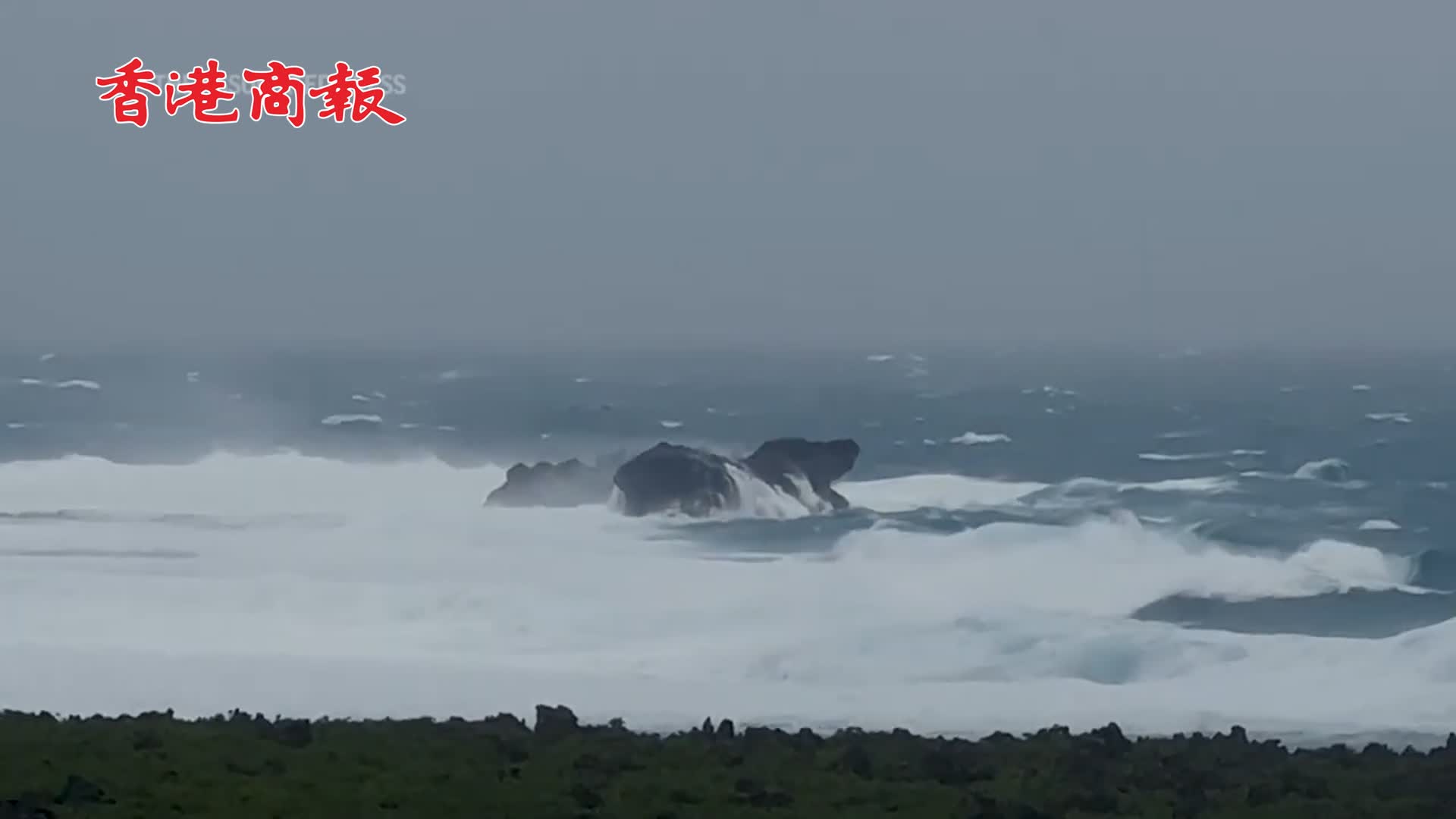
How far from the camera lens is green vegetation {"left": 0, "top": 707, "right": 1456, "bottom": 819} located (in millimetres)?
19109

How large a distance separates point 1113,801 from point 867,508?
1766 inches

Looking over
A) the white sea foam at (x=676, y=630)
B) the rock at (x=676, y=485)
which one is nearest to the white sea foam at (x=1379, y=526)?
the white sea foam at (x=676, y=630)

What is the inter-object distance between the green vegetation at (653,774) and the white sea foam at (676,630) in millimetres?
6760

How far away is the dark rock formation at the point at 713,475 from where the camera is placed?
5878 cm

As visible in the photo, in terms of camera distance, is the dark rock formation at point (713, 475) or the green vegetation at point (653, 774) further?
the dark rock formation at point (713, 475)

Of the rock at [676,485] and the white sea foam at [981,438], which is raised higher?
the white sea foam at [981,438]

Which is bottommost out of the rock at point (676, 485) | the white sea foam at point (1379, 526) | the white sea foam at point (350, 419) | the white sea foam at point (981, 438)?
the white sea foam at point (1379, 526)

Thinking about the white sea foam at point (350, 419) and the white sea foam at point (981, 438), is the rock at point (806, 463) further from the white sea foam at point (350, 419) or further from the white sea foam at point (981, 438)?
the white sea foam at point (350, 419)

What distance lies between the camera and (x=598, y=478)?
63.1 metres

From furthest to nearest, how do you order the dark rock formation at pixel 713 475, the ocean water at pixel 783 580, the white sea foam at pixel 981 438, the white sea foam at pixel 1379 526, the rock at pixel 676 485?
1. the white sea foam at pixel 981 438
2. the dark rock formation at pixel 713 475
3. the rock at pixel 676 485
4. the white sea foam at pixel 1379 526
5. the ocean water at pixel 783 580

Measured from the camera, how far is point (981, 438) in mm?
92125

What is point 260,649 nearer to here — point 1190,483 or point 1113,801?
point 1113,801

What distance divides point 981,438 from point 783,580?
4742 cm

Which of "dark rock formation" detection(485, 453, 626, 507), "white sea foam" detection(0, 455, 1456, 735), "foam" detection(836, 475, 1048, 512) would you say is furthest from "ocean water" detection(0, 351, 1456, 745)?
"dark rock formation" detection(485, 453, 626, 507)
